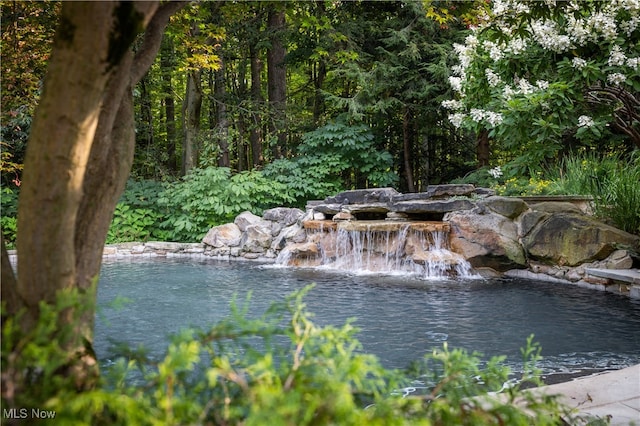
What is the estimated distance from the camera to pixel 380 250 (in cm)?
897

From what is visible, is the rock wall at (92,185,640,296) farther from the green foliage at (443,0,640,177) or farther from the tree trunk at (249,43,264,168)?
the tree trunk at (249,43,264,168)

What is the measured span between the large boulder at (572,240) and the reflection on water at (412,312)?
57 centimetres

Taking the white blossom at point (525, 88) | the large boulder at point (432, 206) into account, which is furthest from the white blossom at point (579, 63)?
the large boulder at point (432, 206)

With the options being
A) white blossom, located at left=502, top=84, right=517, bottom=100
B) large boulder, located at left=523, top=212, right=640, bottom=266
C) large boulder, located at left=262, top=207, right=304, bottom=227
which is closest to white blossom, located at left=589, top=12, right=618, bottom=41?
white blossom, located at left=502, top=84, right=517, bottom=100

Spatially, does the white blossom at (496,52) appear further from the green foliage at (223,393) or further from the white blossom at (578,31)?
the green foliage at (223,393)

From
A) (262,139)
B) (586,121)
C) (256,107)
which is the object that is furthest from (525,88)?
(262,139)

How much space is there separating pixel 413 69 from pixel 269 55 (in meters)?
4.26

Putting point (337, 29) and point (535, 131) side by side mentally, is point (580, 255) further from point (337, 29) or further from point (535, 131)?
point (337, 29)

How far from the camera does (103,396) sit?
978 mm

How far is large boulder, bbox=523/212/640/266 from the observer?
22.6ft

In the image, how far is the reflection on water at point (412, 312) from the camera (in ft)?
13.8

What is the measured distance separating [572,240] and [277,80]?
10.0 m

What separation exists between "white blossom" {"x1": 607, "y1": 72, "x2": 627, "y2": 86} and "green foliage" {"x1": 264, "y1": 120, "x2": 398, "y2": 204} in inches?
287

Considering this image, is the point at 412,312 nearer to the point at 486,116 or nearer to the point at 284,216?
the point at 486,116
